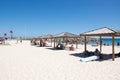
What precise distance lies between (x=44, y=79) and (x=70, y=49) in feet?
37.8

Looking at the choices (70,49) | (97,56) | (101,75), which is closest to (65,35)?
(70,49)

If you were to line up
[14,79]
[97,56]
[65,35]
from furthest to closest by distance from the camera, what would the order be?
[65,35], [97,56], [14,79]

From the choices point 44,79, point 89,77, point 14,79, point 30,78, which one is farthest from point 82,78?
point 14,79

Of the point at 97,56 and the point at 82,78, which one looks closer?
the point at 82,78

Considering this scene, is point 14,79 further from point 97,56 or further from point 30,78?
point 97,56

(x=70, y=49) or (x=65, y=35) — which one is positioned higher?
(x=65, y=35)

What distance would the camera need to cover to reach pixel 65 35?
17.0 metres

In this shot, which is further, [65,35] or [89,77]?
[65,35]

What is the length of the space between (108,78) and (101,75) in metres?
0.46

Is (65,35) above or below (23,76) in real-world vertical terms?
above

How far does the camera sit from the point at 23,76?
6.15 metres

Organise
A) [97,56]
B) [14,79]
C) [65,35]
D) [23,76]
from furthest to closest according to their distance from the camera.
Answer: [65,35], [97,56], [23,76], [14,79]

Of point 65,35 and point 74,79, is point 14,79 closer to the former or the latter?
point 74,79

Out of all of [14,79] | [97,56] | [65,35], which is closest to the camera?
[14,79]
